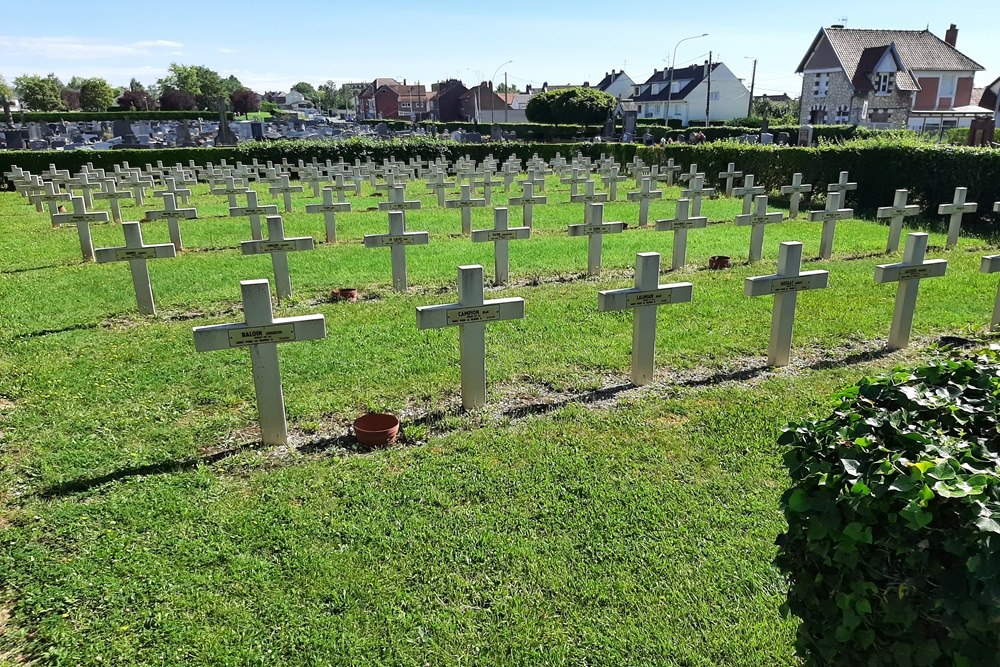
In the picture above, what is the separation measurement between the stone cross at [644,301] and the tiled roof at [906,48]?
57.8m

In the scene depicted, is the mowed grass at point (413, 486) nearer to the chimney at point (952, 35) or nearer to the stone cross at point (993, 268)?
the stone cross at point (993, 268)

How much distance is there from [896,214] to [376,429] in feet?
31.1

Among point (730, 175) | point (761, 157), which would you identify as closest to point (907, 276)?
point (730, 175)

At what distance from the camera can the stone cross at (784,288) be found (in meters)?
5.88

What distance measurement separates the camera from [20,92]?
7800 cm

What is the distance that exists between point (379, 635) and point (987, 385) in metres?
2.43

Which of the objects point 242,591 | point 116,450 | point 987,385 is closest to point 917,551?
point 987,385

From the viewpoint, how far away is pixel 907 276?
6.23 metres

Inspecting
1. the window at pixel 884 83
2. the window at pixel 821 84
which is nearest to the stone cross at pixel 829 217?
the window at pixel 884 83

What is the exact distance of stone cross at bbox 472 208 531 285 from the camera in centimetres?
902

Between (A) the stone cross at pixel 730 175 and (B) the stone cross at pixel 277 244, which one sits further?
(A) the stone cross at pixel 730 175

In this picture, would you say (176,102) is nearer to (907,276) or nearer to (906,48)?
(906,48)

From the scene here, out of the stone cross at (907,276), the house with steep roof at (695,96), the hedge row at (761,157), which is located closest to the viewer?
the stone cross at (907,276)

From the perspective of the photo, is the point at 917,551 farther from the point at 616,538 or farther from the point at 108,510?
the point at 108,510
